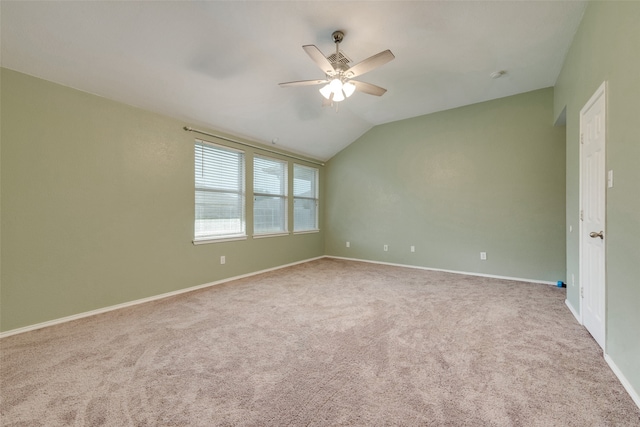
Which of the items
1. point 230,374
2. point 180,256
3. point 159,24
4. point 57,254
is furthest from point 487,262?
point 57,254

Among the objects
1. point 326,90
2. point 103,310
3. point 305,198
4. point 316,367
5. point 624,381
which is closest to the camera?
point 624,381

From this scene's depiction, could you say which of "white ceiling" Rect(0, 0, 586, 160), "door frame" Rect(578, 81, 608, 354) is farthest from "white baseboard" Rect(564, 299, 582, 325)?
"white ceiling" Rect(0, 0, 586, 160)

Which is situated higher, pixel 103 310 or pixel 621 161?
pixel 621 161

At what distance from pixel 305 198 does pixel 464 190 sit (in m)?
3.09

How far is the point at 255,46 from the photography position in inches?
113

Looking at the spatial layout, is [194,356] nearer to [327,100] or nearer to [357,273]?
[327,100]

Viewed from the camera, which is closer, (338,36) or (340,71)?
(340,71)

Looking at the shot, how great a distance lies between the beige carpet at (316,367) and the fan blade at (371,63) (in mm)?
2420

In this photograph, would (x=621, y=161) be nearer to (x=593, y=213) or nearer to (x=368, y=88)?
(x=593, y=213)

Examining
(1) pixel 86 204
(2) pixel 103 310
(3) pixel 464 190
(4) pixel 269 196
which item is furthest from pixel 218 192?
(3) pixel 464 190

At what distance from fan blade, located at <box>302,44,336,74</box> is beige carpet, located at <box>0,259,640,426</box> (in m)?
2.43

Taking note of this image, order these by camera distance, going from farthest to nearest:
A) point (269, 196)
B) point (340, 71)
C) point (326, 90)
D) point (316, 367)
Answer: point (269, 196)
point (326, 90)
point (340, 71)
point (316, 367)

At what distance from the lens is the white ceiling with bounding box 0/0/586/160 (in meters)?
2.24

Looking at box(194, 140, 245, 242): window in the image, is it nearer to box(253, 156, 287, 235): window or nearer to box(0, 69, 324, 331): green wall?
box(0, 69, 324, 331): green wall
